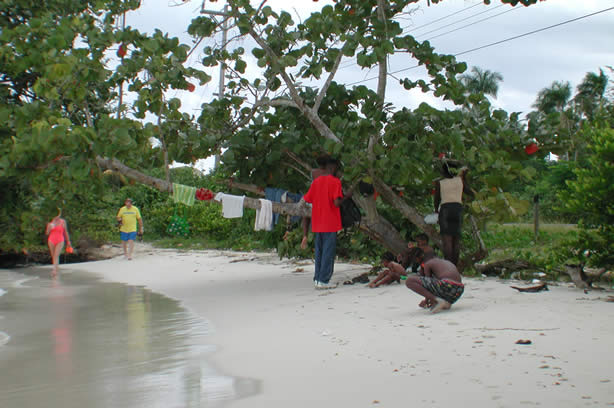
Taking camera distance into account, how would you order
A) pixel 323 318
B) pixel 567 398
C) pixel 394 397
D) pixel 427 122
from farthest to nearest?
pixel 427 122, pixel 323 318, pixel 394 397, pixel 567 398

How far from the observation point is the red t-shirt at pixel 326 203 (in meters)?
7.94

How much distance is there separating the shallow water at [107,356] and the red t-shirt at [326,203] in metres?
2.04

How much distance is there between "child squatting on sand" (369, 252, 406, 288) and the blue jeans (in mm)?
672

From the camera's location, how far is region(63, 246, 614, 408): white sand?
3400 millimetres

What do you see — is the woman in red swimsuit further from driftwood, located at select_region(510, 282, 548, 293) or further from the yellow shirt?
driftwood, located at select_region(510, 282, 548, 293)

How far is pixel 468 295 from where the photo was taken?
657cm

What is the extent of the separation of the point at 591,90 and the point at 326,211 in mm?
38966

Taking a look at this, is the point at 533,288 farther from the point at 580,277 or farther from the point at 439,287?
the point at 439,287

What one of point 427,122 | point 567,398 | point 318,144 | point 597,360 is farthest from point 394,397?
point 318,144

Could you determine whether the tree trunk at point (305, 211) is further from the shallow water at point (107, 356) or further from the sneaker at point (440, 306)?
the sneaker at point (440, 306)

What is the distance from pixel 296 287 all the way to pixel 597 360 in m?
5.32

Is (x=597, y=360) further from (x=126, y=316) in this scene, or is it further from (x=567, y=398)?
(x=126, y=316)

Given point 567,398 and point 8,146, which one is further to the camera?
point 8,146

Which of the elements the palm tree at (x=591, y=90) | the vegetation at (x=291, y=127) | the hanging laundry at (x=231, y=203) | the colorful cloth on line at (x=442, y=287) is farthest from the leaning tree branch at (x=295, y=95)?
the palm tree at (x=591, y=90)
